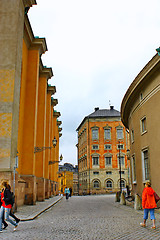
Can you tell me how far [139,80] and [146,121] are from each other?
9.45 feet

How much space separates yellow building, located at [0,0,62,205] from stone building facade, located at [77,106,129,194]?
37.0m

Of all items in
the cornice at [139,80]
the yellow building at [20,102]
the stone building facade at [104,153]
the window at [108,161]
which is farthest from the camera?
the window at [108,161]

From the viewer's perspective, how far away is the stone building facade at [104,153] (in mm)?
61250

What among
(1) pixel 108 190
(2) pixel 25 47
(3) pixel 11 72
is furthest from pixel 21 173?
(1) pixel 108 190

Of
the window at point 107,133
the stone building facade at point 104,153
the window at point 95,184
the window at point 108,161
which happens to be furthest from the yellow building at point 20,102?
the window at point 108,161

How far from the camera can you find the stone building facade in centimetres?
6125

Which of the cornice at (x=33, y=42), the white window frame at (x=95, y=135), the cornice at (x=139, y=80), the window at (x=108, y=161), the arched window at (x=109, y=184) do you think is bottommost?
the arched window at (x=109, y=184)

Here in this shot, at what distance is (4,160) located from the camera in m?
14.6

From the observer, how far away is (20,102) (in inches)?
822

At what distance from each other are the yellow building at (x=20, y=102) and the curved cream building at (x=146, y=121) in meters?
7.91

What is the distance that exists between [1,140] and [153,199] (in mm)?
8709

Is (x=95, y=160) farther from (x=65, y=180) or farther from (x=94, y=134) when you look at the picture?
(x=65, y=180)

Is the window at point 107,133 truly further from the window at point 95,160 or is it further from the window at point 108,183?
the window at point 108,183

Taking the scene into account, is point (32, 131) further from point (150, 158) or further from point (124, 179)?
point (124, 179)
